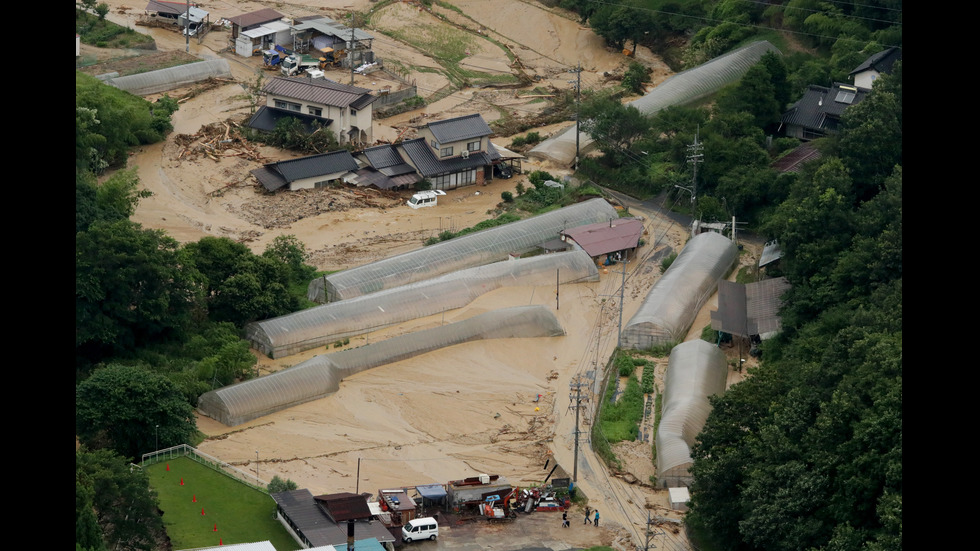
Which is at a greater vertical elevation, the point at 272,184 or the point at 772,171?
the point at 772,171

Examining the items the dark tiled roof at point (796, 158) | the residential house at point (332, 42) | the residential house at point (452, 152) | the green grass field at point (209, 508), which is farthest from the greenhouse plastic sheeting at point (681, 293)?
the residential house at point (332, 42)

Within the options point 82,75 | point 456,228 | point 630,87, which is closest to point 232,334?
point 456,228

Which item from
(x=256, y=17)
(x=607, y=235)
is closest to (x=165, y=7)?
(x=256, y=17)

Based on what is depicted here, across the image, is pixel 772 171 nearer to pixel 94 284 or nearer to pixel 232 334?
pixel 232 334

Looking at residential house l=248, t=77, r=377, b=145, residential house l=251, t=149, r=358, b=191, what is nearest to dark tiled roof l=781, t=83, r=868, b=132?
residential house l=248, t=77, r=377, b=145

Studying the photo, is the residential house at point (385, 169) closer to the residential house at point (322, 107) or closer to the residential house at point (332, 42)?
the residential house at point (322, 107)

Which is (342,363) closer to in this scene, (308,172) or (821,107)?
(308,172)
